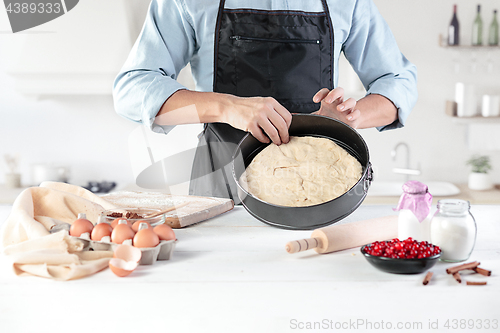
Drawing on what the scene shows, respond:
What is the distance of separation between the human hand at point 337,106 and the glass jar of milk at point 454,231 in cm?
40

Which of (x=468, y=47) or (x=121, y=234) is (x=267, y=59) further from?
(x=468, y=47)

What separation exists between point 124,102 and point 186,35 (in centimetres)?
30

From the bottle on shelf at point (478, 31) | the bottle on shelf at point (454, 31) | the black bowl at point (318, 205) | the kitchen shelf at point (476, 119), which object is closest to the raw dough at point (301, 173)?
the black bowl at point (318, 205)

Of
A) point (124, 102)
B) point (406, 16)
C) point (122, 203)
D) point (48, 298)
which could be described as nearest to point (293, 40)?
point (124, 102)

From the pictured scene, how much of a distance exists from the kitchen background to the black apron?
1648mm

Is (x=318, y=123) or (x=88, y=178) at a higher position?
(x=318, y=123)

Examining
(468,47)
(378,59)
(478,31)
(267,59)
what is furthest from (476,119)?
(267,59)

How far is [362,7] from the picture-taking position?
4.75 feet

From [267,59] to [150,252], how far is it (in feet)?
2.57

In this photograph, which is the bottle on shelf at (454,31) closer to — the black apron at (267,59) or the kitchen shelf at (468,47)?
the kitchen shelf at (468,47)

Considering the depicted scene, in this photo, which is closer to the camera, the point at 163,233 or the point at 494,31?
the point at 163,233

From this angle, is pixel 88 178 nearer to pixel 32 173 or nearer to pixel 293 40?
pixel 32 173

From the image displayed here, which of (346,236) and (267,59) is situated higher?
(267,59)

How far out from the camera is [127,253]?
0.82 m
